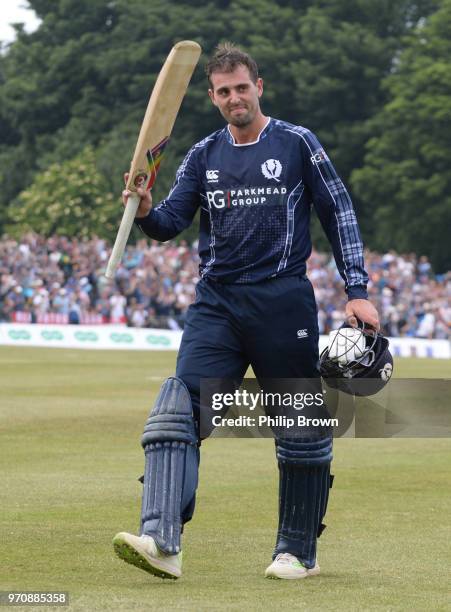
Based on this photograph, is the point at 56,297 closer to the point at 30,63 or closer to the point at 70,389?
the point at 70,389

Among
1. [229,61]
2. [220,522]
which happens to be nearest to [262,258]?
[229,61]

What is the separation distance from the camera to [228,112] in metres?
7.02

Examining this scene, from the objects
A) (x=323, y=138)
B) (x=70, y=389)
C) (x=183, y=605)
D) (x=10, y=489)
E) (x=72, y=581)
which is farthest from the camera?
(x=323, y=138)

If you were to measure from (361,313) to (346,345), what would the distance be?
0.52 feet

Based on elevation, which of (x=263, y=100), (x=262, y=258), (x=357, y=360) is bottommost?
(x=357, y=360)

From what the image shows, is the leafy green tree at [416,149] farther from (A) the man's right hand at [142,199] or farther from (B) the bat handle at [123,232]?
(B) the bat handle at [123,232]

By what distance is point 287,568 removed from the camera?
7.01 m

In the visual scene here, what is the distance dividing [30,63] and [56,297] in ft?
118

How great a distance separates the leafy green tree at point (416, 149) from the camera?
60.4 m

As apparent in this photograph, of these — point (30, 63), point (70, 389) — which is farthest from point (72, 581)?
point (30, 63)

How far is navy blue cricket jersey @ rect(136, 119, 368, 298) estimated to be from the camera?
703 cm

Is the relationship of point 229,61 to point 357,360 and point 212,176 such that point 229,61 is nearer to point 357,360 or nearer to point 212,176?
point 212,176

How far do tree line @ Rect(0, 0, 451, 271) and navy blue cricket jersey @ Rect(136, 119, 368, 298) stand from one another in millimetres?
53012

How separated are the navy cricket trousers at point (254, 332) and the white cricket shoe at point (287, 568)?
84 centimetres
